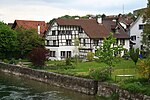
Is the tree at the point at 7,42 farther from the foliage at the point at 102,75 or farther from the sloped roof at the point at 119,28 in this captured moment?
the foliage at the point at 102,75

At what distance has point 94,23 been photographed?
7294cm

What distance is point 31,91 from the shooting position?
132ft

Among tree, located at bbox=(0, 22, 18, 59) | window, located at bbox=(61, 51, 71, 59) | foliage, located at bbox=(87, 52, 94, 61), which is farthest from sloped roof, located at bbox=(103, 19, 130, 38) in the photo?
tree, located at bbox=(0, 22, 18, 59)

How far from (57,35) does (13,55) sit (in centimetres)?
959

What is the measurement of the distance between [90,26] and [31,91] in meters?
33.3

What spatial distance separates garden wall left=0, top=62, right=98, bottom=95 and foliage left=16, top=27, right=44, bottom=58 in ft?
35.2

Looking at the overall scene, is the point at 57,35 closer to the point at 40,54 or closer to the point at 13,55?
the point at 13,55

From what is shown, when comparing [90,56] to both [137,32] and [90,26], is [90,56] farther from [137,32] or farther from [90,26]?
[137,32]

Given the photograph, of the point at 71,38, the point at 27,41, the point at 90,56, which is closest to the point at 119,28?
the point at 71,38

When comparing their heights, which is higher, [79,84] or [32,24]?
[32,24]

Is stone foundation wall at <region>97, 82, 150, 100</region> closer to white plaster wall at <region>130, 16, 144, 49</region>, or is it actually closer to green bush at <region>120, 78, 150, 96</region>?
green bush at <region>120, 78, 150, 96</region>

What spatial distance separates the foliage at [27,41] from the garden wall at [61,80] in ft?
35.2

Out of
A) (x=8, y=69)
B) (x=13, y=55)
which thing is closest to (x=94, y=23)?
(x=13, y=55)

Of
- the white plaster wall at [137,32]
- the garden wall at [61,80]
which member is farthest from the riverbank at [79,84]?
the white plaster wall at [137,32]
